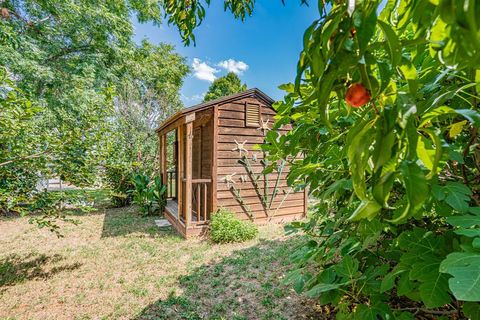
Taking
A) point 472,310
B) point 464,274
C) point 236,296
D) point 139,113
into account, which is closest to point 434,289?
point 472,310

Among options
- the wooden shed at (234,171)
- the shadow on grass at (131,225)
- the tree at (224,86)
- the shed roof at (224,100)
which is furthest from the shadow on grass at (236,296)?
the tree at (224,86)

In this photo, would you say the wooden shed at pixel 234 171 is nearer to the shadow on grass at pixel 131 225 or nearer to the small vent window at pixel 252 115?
the small vent window at pixel 252 115

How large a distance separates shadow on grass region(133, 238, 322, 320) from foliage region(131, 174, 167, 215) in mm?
4355

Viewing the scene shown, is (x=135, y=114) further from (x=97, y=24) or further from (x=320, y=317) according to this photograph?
(x=320, y=317)

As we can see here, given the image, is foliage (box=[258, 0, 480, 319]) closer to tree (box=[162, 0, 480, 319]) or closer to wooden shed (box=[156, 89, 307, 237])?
tree (box=[162, 0, 480, 319])

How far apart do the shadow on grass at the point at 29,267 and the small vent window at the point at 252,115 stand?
4.24m

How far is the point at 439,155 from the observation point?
0.35 metres

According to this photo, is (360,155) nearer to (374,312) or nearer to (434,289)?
(434,289)

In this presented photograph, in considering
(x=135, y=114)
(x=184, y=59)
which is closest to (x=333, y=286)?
(x=135, y=114)

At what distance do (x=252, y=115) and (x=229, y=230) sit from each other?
269 centimetres

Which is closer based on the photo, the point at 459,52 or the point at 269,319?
the point at 459,52

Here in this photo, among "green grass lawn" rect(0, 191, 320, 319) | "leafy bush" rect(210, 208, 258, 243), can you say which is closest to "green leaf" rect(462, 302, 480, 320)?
"green grass lawn" rect(0, 191, 320, 319)

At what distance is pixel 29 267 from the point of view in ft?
13.5

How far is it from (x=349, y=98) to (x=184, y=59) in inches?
782
